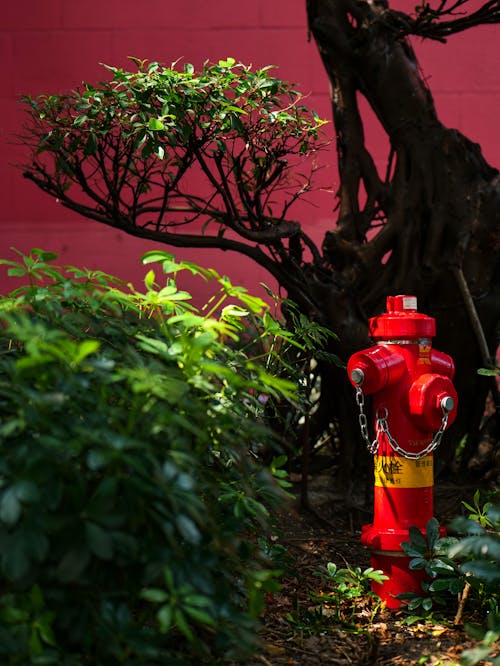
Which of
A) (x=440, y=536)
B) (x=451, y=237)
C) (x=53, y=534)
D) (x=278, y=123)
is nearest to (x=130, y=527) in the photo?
(x=53, y=534)

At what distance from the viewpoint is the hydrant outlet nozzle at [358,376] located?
2.65m

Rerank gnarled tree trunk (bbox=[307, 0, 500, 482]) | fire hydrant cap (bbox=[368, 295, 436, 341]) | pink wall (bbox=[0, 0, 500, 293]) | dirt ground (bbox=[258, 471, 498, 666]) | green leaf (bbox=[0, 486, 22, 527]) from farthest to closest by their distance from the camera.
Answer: pink wall (bbox=[0, 0, 500, 293]) → gnarled tree trunk (bbox=[307, 0, 500, 482]) → fire hydrant cap (bbox=[368, 295, 436, 341]) → dirt ground (bbox=[258, 471, 498, 666]) → green leaf (bbox=[0, 486, 22, 527])

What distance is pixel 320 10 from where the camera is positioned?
11.6ft

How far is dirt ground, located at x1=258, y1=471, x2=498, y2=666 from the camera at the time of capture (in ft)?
7.54

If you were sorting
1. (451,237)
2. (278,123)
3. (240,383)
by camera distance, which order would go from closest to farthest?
(240,383), (278,123), (451,237)

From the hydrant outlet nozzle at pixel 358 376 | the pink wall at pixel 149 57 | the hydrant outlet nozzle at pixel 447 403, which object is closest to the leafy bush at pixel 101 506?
the hydrant outlet nozzle at pixel 358 376

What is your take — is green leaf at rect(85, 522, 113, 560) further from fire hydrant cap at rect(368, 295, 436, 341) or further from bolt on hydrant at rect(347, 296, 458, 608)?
fire hydrant cap at rect(368, 295, 436, 341)

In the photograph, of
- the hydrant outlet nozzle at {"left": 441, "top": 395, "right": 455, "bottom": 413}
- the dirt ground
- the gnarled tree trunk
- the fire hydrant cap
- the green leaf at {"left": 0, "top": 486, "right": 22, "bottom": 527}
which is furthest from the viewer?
the gnarled tree trunk

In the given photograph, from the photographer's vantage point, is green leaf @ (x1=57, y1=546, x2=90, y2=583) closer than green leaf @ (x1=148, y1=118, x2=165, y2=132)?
Yes

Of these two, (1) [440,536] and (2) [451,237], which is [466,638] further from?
(2) [451,237]

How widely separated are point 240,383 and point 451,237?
6.37 feet

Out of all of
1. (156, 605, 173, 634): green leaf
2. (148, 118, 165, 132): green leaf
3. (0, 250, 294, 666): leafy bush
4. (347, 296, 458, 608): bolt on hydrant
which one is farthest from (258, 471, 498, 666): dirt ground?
(148, 118, 165, 132): green leaf

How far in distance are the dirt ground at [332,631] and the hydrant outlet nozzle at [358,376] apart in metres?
0.46

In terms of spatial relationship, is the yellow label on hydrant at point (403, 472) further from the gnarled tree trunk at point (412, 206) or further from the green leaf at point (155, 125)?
the green leaf at point (155, 125)
